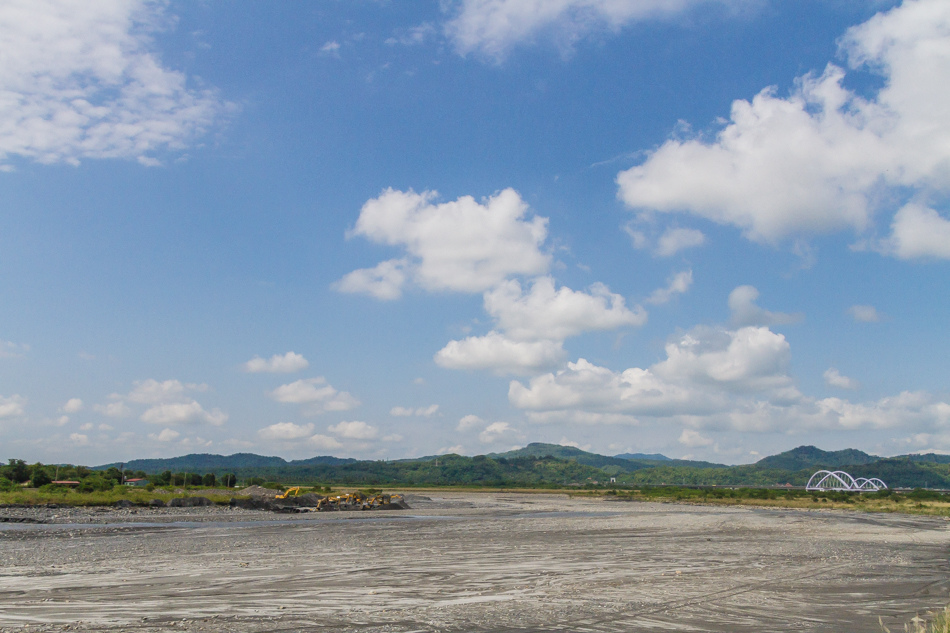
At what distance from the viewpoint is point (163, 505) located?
70.6m

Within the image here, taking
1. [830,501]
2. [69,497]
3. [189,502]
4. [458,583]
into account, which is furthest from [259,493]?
[830,501]

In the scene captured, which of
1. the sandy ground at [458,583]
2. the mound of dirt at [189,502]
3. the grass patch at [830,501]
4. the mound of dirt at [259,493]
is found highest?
the sandy ground at [458,583]

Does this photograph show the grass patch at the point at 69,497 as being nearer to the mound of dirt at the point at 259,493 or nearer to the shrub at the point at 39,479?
the mound of dirt at the point at 259,493

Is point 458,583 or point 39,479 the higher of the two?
point 458,583

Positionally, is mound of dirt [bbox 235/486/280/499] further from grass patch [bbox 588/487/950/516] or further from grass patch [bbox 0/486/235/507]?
grass patch [bbox 588/487/950/516]

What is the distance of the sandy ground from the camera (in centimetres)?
1445

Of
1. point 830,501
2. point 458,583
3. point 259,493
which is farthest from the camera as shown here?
point 830,501

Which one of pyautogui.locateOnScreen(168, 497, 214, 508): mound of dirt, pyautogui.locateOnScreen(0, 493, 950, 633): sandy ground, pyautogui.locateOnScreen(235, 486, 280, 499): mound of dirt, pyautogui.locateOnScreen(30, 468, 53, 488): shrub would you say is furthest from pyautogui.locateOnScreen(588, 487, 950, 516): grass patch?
pyautogui.locateOnScreen(30, 468, 53, 488): shrub

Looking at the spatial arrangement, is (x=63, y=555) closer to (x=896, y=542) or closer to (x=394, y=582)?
(x=394, y=582)

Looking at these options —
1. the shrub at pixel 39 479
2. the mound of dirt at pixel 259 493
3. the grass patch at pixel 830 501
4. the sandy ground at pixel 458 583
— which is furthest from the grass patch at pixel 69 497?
the grass patch at pixel 830 501

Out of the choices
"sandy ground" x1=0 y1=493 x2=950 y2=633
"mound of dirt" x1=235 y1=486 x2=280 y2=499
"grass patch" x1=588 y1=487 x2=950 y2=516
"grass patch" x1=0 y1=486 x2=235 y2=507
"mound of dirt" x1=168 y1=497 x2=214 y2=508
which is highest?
"sandy ground" x1=0 y1=493 x2=950 y2=633

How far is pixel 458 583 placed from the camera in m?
19.9

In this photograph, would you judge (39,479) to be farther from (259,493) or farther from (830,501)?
(830,501)

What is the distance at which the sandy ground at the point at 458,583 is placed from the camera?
14.5 m
